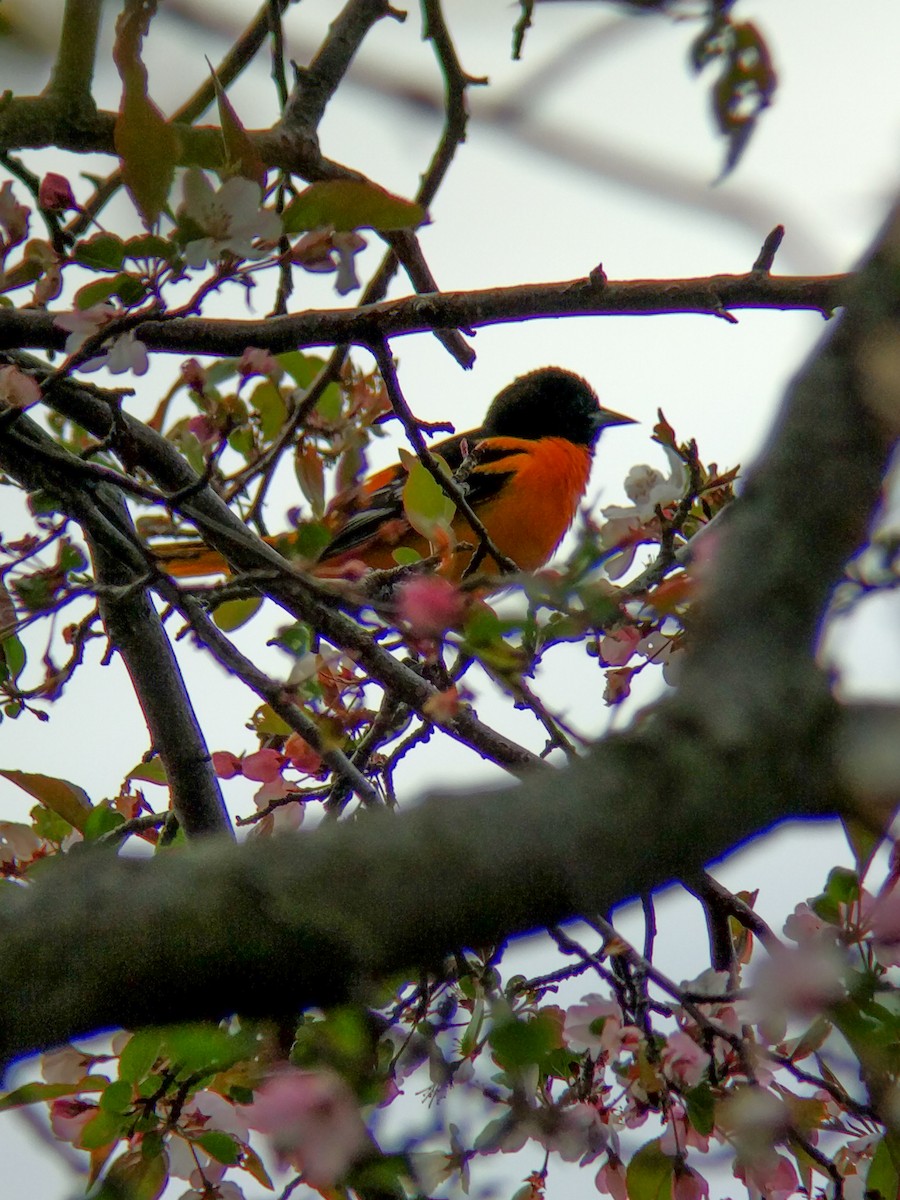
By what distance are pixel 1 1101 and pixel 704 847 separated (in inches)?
53.0

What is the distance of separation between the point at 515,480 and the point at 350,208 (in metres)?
3.42

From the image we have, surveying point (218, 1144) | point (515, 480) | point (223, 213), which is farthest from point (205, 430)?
point (515, 480)

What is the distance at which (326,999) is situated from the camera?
82 cm

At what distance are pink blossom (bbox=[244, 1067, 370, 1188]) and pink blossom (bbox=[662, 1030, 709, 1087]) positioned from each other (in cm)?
65

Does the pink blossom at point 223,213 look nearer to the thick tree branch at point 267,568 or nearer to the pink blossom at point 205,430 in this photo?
the thick tree branch at point 267,568

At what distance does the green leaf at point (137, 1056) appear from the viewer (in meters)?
1.80

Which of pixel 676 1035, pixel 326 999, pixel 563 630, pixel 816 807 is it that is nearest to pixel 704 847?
Result: pixel 816 807

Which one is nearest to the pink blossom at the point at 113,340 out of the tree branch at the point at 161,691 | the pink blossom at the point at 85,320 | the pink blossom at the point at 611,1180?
the pink blossom at the point at 85,320

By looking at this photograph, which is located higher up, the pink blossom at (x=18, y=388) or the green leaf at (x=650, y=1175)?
the pink blossom at (x=18, y=388)

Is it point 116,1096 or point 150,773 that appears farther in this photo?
point 150,773

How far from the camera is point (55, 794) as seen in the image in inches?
97.1

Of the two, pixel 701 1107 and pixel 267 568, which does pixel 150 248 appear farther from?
pixel 701 1107

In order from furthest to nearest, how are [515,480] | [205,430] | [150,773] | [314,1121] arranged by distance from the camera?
[515,480]
[150,773]
[205,430]
[314,1121]

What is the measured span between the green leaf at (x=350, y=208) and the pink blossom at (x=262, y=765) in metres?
1.16
